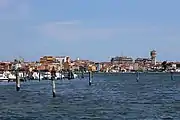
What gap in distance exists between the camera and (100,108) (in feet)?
160

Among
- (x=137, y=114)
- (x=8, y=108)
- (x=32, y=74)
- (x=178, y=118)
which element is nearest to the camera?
(x=178, y=118)

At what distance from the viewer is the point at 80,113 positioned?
4428cm

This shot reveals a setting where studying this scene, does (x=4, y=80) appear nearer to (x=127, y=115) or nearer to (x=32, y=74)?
(x=32, y=74)

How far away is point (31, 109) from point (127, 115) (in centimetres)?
1093

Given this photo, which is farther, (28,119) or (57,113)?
(57,113)

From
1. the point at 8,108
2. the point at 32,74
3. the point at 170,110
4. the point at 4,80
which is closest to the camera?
the point at 170,110

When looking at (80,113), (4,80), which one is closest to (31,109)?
(80,113)

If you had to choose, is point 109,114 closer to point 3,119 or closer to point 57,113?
point 57,113

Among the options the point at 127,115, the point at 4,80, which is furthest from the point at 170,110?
the point at 4,80

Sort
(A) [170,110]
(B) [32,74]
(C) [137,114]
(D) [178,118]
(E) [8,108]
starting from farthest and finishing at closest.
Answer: (B) [32,74] < (E) [8,108] < (A) [170,110] < (C) [137,114] < (D) [178,118]

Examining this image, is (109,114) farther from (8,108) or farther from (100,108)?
(8,108)

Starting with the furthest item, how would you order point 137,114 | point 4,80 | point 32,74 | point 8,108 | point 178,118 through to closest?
point 32,74 → point 4,80 → point 8,108 → point 137,114 → point 178,118

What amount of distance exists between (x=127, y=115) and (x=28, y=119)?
804 centimetres

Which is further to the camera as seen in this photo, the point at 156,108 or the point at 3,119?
the point at 156,108
